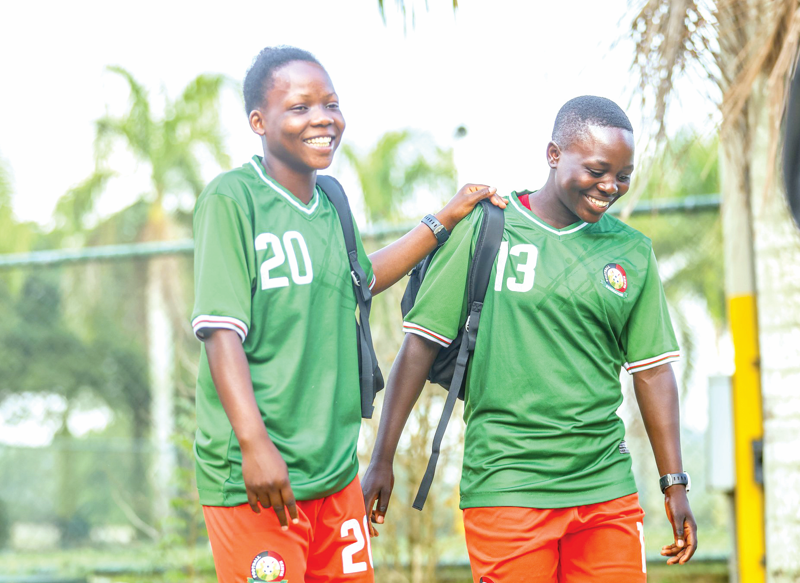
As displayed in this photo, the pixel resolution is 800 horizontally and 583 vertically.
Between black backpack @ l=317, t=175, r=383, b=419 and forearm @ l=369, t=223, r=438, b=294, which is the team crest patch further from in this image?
black backpack @ l=317, t=175, r=383, b=419

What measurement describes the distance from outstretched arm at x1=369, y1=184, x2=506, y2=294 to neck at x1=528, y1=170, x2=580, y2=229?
12 centimetres

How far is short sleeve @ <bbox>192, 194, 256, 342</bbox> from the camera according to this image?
2043 millimetres

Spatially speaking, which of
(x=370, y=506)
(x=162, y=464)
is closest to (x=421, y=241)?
(x=370, y=506)

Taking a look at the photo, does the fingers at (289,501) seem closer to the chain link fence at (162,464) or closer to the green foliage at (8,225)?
the chain link fence at (162,464)

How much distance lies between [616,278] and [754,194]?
202cm

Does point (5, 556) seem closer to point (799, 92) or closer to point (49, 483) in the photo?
point (49, 483)

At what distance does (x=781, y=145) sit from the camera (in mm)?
3949

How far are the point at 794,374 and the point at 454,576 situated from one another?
220cm

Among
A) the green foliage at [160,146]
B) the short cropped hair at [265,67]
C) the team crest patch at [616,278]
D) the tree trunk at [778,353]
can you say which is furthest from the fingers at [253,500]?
the green foliage at [160,146]

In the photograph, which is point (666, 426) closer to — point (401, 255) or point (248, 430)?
point (401, 255)

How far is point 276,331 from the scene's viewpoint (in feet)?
7.06

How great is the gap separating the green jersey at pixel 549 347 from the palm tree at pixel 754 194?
4.64ft

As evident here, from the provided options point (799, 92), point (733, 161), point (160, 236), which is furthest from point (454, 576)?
point (160, 236)

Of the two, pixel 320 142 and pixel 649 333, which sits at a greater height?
pixel 320 142
